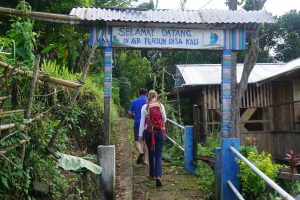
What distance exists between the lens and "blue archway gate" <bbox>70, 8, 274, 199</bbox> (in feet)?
18.2

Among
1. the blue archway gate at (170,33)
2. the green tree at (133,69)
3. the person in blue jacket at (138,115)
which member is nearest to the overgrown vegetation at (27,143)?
the blue archway gate at (170,33)

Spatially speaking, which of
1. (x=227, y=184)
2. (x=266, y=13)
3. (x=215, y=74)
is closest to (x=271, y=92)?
(x=215, y=74)

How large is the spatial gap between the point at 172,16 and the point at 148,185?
3044 mm

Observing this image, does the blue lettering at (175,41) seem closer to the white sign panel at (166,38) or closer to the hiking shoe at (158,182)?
the white sign panel at (166,38)

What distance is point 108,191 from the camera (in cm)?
534

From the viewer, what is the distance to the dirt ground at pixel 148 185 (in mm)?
5789

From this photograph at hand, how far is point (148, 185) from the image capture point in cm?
636

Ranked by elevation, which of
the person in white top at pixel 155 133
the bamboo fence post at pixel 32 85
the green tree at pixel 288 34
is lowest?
the person in white top at pixel 155 133

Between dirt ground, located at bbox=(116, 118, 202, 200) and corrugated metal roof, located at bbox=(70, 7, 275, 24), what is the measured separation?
2.78 m

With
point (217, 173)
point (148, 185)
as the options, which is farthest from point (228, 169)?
point (148, 185)

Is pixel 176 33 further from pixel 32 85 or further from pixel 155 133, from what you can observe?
pixel 32 85

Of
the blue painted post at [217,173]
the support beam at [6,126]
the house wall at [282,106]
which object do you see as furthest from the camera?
the house wall at [282,106]

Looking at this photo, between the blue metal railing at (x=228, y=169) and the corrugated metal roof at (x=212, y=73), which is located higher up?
the corrugated metal roof at (x=212, y=73)

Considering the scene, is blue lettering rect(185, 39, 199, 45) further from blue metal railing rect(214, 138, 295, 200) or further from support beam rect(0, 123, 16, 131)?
support beam rect(0, 123, 16, 131)
